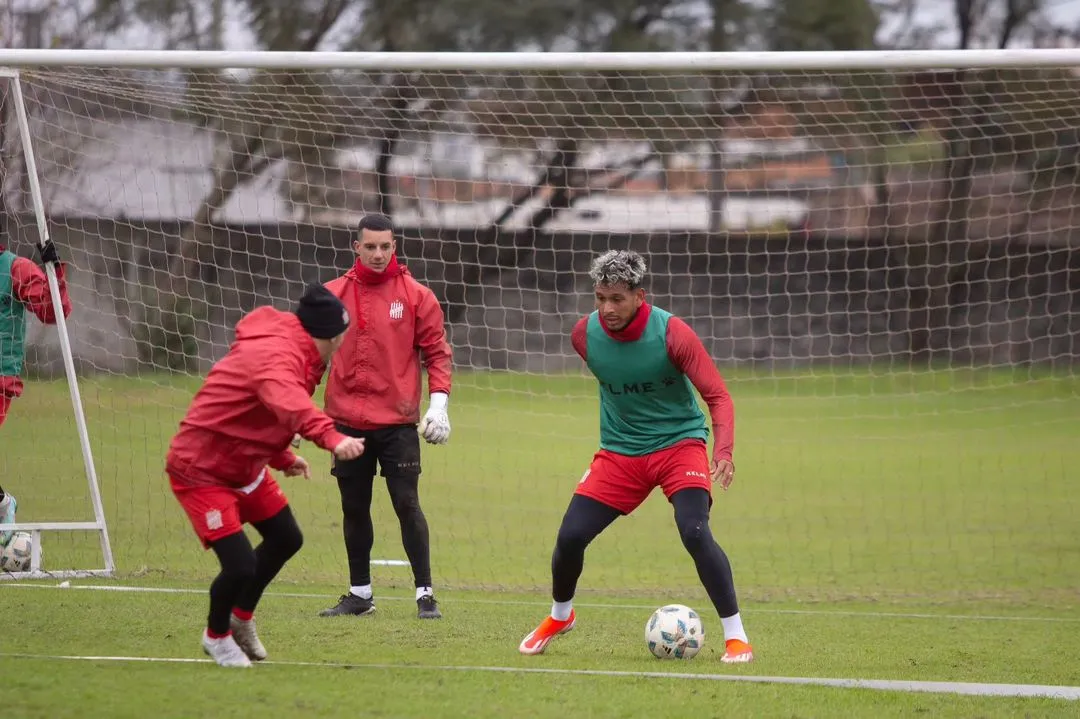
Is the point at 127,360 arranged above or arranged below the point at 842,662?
above

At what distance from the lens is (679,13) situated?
26125mm

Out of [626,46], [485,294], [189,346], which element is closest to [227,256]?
[189,346]

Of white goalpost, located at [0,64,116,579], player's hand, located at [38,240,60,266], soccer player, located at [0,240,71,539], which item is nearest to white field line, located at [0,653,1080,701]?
white goalpost, located at [0,64,116,579]

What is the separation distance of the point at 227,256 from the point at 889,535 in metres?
7.39

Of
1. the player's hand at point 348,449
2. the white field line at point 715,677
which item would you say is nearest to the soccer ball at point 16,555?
the white field line at point 715,677

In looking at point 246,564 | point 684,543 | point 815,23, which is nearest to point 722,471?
point 684,543

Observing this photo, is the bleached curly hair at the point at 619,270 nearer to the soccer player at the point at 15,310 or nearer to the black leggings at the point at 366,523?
the black leggings at the point at 366,523

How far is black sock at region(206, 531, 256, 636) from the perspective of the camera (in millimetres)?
5309

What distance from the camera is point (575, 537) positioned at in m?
6.18

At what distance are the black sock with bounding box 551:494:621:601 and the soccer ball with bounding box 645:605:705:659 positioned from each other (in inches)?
17.3

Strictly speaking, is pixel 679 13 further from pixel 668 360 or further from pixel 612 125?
pixel 668 360

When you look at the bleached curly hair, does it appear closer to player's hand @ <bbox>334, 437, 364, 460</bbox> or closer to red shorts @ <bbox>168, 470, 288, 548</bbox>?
player's hand @ <bbox>334, 437, 364, 460</bbox>

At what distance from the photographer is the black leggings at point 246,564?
5316 millimetres

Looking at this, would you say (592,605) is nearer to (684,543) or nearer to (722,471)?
(684,543)
